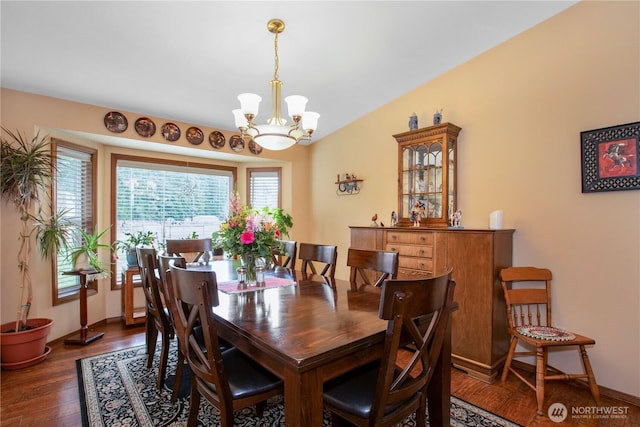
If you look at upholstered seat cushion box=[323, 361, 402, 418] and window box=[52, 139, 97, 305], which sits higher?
window box=[52, 139, 97, 305]

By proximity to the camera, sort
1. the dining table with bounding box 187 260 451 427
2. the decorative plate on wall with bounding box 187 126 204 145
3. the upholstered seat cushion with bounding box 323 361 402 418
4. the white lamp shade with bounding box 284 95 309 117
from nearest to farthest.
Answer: the dining table with bounding box 187 260 451 427 < the upholstered seat cushion with bounding box 323 361 402 418 < the white lamp shade with bounding box 284 95 309 117 < the decorative plate on wall with bounding box 187 126 204 145

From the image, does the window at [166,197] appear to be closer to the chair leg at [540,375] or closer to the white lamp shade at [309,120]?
the white lamp shade at [309,120]

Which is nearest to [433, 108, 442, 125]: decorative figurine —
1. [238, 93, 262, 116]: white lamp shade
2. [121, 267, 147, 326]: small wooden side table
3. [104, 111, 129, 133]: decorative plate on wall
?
[238, 93, 262, 116]: white lamp shade

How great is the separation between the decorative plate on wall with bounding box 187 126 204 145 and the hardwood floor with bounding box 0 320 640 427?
2.58 meters

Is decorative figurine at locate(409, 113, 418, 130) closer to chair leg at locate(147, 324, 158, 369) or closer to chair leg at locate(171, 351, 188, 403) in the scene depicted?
chair leg at locate(171, 351, 188, 403)

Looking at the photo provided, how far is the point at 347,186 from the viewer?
4355 mm

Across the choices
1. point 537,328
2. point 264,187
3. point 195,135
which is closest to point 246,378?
point 537,328

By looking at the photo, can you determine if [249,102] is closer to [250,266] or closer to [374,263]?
[250,266]

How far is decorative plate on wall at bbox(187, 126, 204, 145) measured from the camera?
4016mm

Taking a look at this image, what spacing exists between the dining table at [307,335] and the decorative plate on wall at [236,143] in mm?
2627

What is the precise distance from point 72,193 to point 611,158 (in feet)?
16.5

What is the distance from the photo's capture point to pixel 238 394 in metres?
1.48

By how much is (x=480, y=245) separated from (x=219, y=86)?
9.42 feet

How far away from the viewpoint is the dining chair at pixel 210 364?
1373mm
